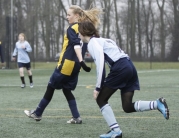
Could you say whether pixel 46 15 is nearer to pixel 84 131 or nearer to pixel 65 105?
pixel 65 105

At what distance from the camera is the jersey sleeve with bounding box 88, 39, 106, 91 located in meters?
5.58

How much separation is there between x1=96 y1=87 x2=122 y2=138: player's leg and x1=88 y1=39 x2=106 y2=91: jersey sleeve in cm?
15

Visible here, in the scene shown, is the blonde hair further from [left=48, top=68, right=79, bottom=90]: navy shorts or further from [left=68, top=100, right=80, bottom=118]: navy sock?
[left=68, top=100, right=80, bottom=118]: navy sock

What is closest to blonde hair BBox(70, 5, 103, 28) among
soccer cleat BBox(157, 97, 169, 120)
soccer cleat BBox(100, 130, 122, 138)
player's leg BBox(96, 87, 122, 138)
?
player's leg BBox(96, 87, 122, 138)

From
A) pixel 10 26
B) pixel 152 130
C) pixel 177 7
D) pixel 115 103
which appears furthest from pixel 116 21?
pixel 152 130

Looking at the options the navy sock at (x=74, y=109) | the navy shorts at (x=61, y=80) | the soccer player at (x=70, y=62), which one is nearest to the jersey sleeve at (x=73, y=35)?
the soccer player at (x=70, y=62)

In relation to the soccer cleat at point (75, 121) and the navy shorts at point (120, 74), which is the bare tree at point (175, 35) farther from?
the navy shorts at point (120, 74)

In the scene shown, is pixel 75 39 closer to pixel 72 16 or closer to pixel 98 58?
pixel 72 16

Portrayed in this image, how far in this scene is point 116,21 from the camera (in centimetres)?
5400

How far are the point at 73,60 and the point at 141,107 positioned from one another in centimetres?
160

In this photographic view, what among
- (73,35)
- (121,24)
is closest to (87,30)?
(73,35)

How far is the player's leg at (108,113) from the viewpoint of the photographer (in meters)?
5.75

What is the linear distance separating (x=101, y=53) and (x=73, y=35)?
4.93 ft

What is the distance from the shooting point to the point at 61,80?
23.5 feet
